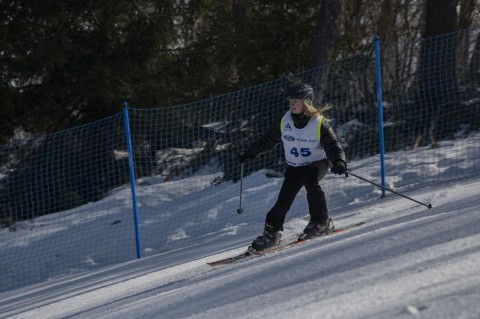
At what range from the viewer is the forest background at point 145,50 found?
11.4 metres

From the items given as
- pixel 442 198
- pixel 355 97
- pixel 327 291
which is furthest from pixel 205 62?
pixel 327 291

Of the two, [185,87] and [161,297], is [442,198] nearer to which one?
[161,297]

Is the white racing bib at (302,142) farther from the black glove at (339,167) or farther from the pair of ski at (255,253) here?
the pair of ski at (255,253)

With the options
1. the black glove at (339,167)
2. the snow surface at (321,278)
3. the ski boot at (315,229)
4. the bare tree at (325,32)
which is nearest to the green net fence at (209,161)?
the bare tree at (325,32)

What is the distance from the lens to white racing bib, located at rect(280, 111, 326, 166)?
19.8 feet

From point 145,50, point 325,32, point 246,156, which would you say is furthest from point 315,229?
point 145,50

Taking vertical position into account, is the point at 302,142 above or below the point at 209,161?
above

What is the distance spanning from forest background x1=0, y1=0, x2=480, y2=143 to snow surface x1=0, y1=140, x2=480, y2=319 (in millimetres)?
4107

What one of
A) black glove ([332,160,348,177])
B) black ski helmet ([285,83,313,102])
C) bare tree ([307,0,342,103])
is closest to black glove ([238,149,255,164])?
black ski helmet ([285,83,313,102])

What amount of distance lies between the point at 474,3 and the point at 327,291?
1380 centimetres

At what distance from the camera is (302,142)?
612cm

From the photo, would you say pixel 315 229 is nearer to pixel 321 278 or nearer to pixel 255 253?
pixel 255 253

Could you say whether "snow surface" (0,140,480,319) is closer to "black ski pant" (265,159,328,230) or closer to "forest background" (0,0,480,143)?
"black ski pant" (265,159,328,230)

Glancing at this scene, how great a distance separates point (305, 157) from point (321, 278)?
1.94m
